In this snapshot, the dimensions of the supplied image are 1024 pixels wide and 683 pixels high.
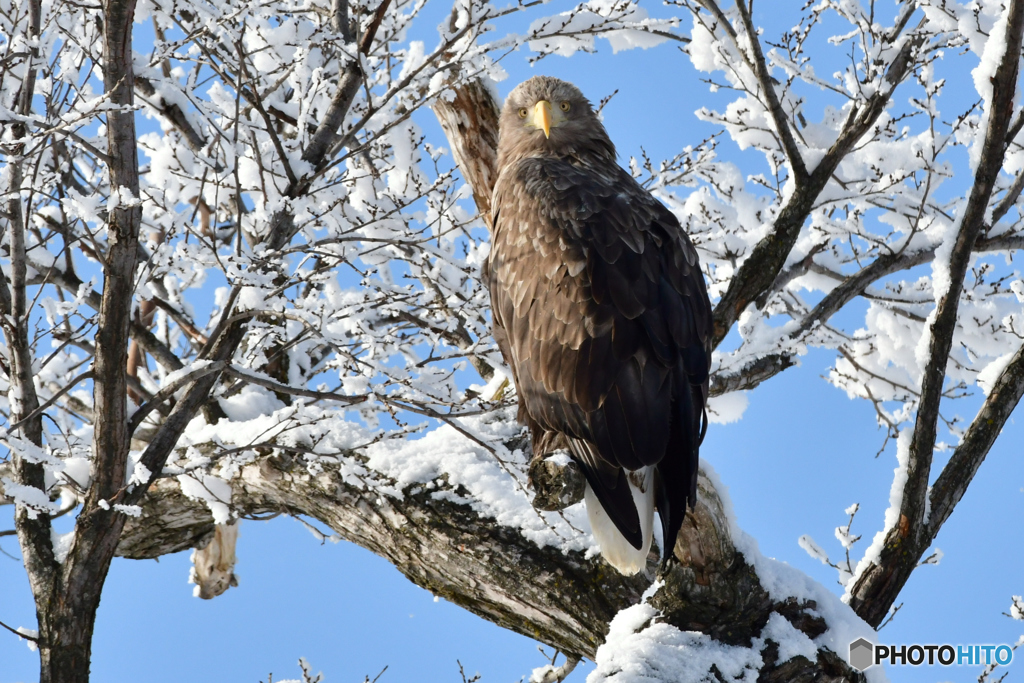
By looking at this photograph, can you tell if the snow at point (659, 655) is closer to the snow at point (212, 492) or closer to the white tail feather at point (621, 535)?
the white tail feather at point (621, 535)

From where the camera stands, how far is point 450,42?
430 cm

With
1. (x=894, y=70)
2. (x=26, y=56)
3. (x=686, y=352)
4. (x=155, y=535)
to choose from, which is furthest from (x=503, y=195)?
(x=155, y=535)

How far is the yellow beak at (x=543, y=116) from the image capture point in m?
4.48

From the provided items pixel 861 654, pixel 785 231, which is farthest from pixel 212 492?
pixel 785 231

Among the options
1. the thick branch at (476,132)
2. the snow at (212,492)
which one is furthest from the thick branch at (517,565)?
the thick branch at (476,132)

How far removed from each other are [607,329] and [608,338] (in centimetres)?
4

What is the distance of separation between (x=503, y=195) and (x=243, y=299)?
1.58 m

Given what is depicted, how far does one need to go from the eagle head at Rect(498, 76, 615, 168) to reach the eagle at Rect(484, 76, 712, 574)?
55 cm

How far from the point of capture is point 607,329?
334 cm

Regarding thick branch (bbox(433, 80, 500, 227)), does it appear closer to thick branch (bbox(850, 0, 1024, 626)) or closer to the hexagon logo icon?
thick branch (bbox(850, 0, 1024, 626))

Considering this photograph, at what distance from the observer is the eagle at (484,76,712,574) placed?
3.20 meters

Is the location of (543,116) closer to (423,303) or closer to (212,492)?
(423,303)

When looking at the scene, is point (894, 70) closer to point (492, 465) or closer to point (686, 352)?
point (686, 352)

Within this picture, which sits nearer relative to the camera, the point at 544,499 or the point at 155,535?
the point at 544,499
